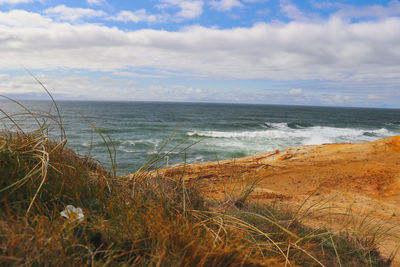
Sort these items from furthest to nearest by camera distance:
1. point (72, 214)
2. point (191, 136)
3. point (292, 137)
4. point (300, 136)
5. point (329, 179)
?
point (300, 136) < point (292, 137) < point (329, 179) < point (191, 136) < point (72, 214)

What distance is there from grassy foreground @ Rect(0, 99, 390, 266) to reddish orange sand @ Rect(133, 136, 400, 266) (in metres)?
0.92

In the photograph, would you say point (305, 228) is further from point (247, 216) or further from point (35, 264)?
point (35, 264)

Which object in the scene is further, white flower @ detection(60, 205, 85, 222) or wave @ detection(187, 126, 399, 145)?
wave @ detection(187, 126, 399, 145)

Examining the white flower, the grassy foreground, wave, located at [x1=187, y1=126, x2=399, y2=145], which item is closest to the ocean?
wave, located at [x1=187, y1=126, x2=399, y2=145]

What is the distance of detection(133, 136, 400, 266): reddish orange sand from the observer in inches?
146

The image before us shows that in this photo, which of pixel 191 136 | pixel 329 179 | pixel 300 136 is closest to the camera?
pixel 191 136

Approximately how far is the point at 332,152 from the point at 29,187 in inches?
363

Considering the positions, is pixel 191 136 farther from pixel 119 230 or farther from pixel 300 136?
pixel 300 136

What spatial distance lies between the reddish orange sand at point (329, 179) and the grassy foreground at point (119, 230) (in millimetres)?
924

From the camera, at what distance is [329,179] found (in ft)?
19.7

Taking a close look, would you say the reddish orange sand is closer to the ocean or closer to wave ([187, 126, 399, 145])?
the ocean

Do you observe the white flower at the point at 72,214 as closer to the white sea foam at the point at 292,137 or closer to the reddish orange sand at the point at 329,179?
the reddish orange sand at the point at 329,179

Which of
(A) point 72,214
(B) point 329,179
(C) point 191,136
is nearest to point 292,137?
(B) point 329,179

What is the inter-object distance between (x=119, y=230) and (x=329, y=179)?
18.9ft
